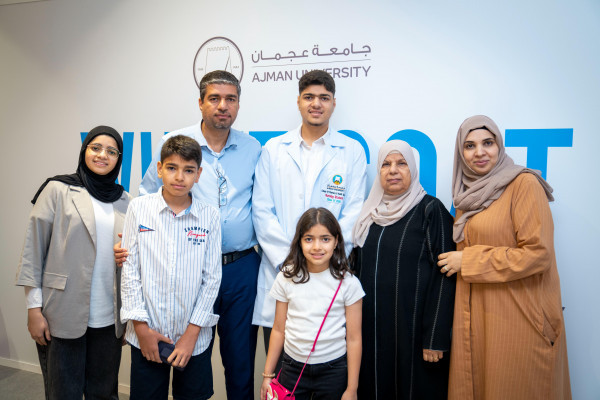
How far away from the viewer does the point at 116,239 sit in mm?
2068

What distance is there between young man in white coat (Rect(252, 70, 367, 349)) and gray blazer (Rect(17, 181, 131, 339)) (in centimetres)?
84

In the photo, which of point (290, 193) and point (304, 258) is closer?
point (304, 258)

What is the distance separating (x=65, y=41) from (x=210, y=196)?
2.08m

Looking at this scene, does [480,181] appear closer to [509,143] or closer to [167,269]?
[509,143]

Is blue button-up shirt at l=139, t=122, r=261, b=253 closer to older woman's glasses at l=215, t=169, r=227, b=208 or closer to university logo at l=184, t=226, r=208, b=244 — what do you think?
older woman's glasses at l=215, t=169, r=227, b=208

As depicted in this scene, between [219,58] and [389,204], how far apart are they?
159cm

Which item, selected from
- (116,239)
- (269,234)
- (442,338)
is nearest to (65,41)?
(116,239)

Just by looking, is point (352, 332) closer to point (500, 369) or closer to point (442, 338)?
point (442, 338)

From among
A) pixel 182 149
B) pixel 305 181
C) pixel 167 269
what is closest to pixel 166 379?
pixel 167 269

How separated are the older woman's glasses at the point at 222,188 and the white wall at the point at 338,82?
686 millimetres

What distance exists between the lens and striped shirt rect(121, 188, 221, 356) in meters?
1.71

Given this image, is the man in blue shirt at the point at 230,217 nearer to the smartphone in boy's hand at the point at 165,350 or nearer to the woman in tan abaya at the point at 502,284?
the smartphone in boy's hand at the point at 165,350

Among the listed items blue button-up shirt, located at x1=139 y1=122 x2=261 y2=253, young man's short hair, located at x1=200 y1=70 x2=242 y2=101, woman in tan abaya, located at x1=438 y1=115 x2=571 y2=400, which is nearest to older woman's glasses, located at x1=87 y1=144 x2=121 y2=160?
blue button-up shirt, located at x1=139 y1=122 x2=261 y2=253

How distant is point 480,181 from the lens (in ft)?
6.15
